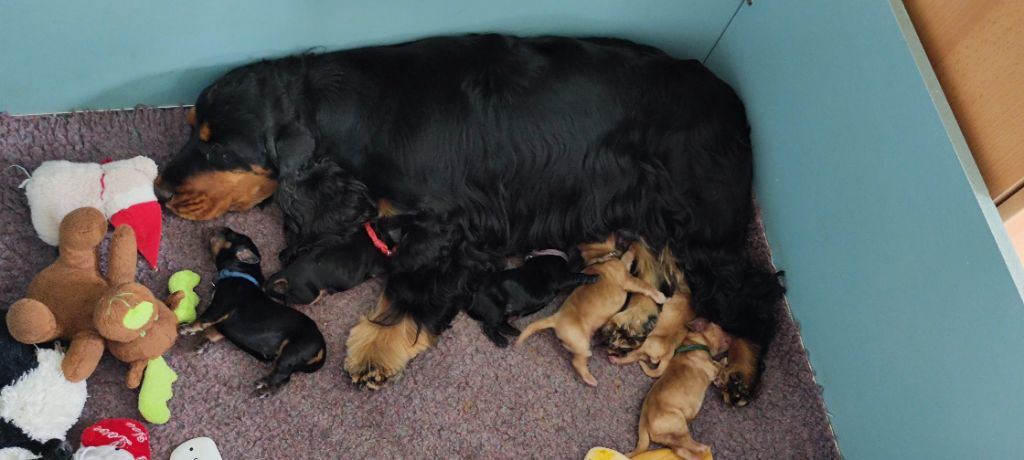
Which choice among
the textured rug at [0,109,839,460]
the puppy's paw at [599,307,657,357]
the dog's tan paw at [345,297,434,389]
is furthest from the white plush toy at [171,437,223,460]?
the puppy's paw at [599,307,657,357]

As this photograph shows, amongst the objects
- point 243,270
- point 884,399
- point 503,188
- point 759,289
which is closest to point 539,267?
point 503,188

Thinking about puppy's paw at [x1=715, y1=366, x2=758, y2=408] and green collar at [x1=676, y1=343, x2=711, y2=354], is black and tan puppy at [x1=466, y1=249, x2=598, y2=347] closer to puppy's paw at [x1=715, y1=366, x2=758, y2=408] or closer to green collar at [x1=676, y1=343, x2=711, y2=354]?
green collar at [x1=676, y1=343, x2=711, y2=354]

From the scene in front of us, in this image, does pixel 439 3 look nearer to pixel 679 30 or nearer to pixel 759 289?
pixel 679 30

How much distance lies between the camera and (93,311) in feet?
6.09

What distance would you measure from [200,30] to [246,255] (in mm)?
634

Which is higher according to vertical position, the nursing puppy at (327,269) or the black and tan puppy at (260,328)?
the nursing puppy at (327,269)

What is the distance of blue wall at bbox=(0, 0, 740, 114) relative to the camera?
1.93 metres

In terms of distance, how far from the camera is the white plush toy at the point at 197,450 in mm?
1953

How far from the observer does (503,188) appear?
2.22m

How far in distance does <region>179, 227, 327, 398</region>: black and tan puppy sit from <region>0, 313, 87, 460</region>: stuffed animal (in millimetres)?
318

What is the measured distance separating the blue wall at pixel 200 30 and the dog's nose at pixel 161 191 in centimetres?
31

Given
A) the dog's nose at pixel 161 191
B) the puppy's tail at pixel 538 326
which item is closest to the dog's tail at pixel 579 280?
the puppy's tail at pixel 538 326

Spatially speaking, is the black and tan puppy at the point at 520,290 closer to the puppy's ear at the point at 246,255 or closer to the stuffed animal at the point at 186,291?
the puppy's ear at the point at 246,255

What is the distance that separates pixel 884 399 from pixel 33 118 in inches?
100
